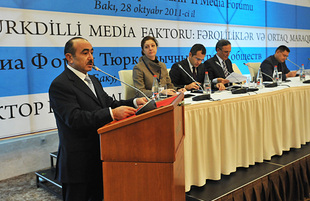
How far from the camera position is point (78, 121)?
5.08 feet

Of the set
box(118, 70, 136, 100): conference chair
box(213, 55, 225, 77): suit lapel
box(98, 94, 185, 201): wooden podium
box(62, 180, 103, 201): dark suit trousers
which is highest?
box(213, 55, 225, 77): suit lapel

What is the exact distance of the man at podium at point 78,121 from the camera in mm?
1566

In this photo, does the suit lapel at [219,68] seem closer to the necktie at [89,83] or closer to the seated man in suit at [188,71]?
the seated man in suit at [188,71]

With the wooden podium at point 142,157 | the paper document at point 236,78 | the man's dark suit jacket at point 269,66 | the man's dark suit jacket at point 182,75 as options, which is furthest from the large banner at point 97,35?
the wooden podium at point 142,157

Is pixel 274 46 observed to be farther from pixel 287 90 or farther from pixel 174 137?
pixel 174 137

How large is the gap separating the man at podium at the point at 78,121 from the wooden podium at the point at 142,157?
190mm

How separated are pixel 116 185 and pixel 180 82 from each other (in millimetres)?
2581

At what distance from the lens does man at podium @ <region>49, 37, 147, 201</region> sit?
157 centimetres

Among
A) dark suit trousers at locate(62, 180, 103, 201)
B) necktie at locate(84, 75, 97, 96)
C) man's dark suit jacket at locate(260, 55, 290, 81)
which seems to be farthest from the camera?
man's dark suit jacket at locate(260, 55, 290, 81)

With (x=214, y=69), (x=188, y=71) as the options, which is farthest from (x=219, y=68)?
(x=188, y=71)

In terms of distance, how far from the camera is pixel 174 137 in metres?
1.33

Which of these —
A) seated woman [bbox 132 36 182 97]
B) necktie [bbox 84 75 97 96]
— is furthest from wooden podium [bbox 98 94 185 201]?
seated woman [bbox 132 36 182 97]

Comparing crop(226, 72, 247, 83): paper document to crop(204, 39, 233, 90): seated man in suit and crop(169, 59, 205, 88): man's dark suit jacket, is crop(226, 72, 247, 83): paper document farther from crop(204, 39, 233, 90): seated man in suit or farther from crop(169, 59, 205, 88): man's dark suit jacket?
crop(204, 39, 233, 90): seated man in suit

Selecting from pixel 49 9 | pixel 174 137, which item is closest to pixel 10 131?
pixel 49 9
